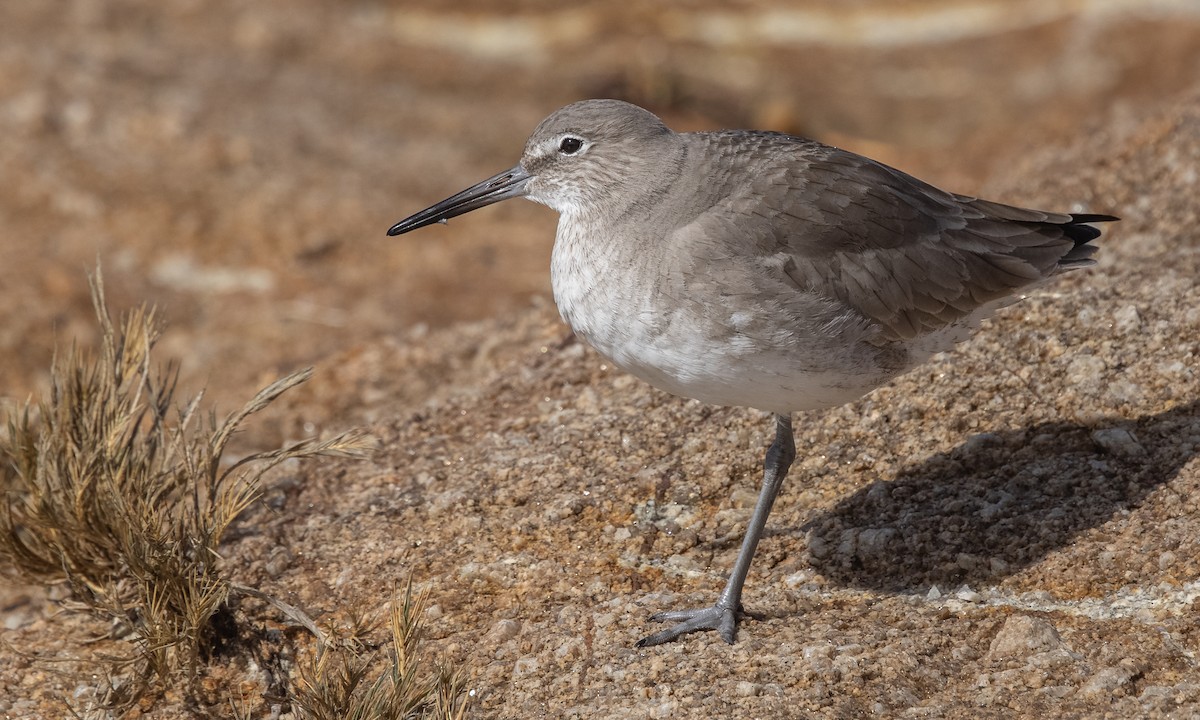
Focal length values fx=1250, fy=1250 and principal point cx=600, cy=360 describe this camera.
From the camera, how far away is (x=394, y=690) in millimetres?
4543

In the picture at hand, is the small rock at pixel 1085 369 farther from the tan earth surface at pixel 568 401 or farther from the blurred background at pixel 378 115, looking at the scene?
the blurred background at pixel 378 115

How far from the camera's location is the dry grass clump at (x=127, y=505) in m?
5.18

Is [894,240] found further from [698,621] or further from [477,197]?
[477,197]

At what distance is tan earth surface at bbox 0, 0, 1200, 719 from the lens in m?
4.93

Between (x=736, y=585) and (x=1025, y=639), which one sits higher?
(x=1025, y=639)

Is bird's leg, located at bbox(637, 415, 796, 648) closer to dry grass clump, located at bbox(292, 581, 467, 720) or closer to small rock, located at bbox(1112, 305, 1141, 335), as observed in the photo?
dry grass clump, located at bbox(292, 581, 467, 720)

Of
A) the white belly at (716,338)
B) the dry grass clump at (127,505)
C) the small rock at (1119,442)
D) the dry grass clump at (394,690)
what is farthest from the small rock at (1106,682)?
the dry grass clump at (127,505)

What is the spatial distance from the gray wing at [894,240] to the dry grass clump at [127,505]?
2275 millimetres

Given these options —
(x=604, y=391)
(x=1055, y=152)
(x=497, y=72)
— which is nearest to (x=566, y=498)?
(x=604, y=391)

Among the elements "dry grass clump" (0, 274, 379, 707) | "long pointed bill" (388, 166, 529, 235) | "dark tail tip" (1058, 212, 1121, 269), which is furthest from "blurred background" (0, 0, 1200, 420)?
"dark tail tip" (1058, 212, 1121, 269)

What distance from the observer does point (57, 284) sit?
930 centimetres

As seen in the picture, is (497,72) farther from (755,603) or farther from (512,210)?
(755,603)

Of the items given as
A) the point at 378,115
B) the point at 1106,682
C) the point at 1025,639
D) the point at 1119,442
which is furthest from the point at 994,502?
the point at 378,115

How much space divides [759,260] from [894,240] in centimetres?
73
